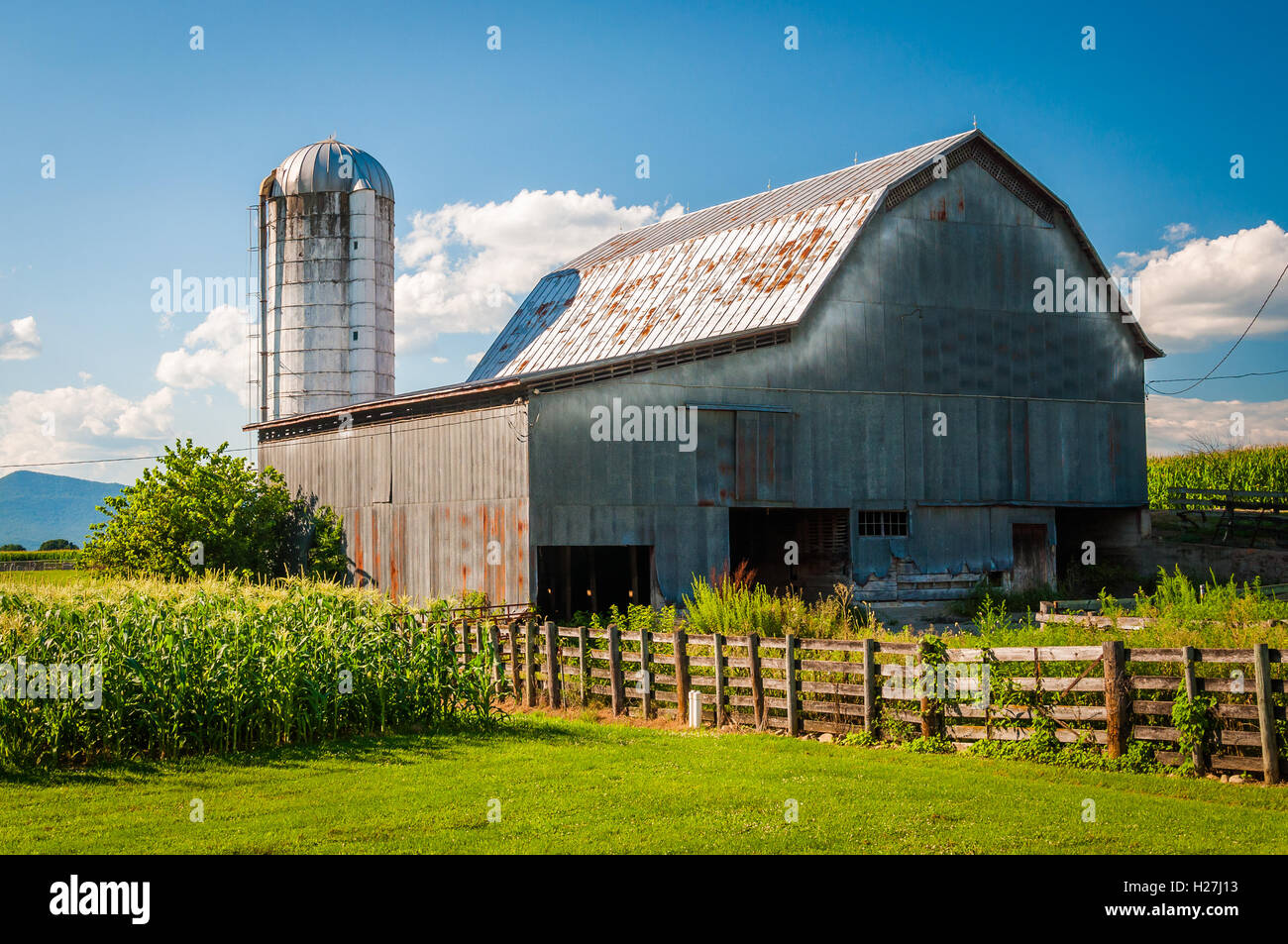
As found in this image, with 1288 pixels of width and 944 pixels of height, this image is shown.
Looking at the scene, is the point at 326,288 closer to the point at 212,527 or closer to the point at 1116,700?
the point at 212,527

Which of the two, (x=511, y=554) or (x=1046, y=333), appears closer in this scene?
(x=511, y=554)

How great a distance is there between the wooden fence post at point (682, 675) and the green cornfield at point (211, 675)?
252 cm

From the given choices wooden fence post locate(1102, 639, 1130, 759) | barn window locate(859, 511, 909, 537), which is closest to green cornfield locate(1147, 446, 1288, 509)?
barn window locate(859, 511, 909, 537)

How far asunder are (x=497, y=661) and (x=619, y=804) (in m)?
8.94

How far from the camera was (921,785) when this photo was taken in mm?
11602

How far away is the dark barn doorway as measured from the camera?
29.3m

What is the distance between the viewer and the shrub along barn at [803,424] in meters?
25.4

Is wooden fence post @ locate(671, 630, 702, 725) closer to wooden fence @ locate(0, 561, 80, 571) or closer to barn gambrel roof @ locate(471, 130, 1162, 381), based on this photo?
barn gambrel roof @ locate(471, 130, 1162, 381)

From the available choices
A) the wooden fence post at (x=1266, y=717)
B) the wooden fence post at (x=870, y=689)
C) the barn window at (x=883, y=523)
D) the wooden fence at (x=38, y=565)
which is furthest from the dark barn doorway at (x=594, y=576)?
the wooden fence at (x=38, y=565)

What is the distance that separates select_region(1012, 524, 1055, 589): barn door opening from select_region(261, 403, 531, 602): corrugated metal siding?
44.7 feet

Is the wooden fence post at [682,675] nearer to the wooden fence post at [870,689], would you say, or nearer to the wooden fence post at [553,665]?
the wooden fence post at [553,665]

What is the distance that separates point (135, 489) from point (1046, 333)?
2441 centimetres

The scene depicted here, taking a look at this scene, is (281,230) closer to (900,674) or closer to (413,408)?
(413,408)
